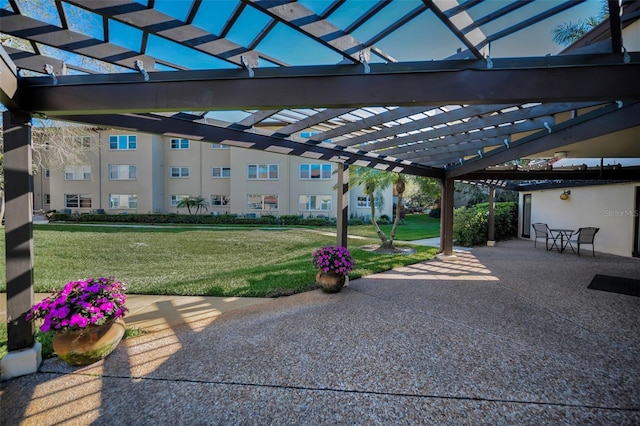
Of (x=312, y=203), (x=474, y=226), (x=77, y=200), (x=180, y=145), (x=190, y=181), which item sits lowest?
(x=474, y=226)

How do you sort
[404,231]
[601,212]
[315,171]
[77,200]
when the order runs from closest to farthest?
1. [601,212]
2. [404,231]
3. [315,171]
4. [77,200]

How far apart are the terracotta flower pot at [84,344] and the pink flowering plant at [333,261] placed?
10.5 ft

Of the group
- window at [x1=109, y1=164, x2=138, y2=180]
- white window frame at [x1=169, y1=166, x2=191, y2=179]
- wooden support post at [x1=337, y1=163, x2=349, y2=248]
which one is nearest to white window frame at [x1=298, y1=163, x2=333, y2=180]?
white window frame at [x1=169, y1=166, x2=191, y2=179]

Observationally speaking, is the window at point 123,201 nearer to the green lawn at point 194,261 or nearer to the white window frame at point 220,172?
the white window frame at point 220,172

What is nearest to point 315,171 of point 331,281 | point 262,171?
point 262,171

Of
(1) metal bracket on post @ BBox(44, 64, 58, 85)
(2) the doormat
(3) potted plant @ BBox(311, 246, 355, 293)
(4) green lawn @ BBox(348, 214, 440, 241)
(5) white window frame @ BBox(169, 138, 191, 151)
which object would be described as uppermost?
(5) white window frame @ BBox(169, 138, 191, 151)

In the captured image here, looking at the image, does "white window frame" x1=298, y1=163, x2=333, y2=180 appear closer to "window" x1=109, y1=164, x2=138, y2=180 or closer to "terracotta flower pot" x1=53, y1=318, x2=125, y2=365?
"window" x1=109, y1=164, x2=138, y2=180

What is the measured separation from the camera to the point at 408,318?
14.4ft

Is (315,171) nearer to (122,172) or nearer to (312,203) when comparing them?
Result: (312,203)

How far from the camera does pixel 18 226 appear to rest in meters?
2.98

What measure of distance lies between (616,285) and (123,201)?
26.6 meters

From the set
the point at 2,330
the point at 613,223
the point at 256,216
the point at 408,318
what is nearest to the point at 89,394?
the point at 2,330

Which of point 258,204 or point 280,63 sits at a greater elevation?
point 280,63

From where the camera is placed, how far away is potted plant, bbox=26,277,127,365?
9.75 ft
